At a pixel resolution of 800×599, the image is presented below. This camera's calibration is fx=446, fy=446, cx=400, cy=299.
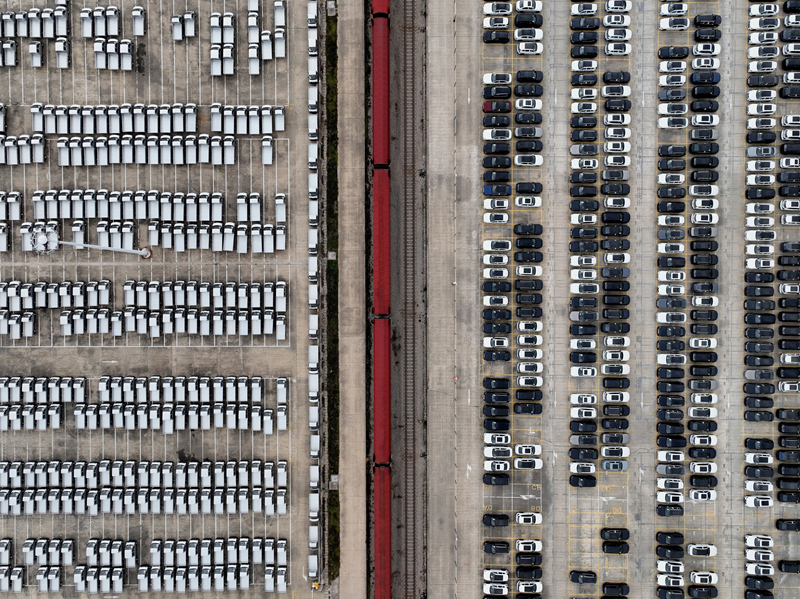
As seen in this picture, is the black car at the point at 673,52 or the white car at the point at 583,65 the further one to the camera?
the white car at the point at 583,65

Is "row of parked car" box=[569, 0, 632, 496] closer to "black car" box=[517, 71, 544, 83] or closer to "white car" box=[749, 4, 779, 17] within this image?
"black car" box=[517, 71, 544, 83]

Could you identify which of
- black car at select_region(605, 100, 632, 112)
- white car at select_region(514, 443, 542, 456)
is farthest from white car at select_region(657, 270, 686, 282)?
white car at select_region(514, 443, 542, 456)

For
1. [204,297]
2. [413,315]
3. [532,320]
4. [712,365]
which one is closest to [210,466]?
[204,297]

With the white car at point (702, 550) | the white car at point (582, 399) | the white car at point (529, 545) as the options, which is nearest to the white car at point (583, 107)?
the white car at point (582, 399)

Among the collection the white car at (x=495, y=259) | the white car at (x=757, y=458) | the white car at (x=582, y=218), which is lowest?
the white car at (x=757, y=458)

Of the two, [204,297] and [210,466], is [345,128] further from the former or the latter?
[210,466]

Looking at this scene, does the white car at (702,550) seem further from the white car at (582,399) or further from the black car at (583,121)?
the black car at (583,121)

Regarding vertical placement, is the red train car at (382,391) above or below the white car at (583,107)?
below

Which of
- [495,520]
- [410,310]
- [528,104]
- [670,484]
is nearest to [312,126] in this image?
[410,310]
